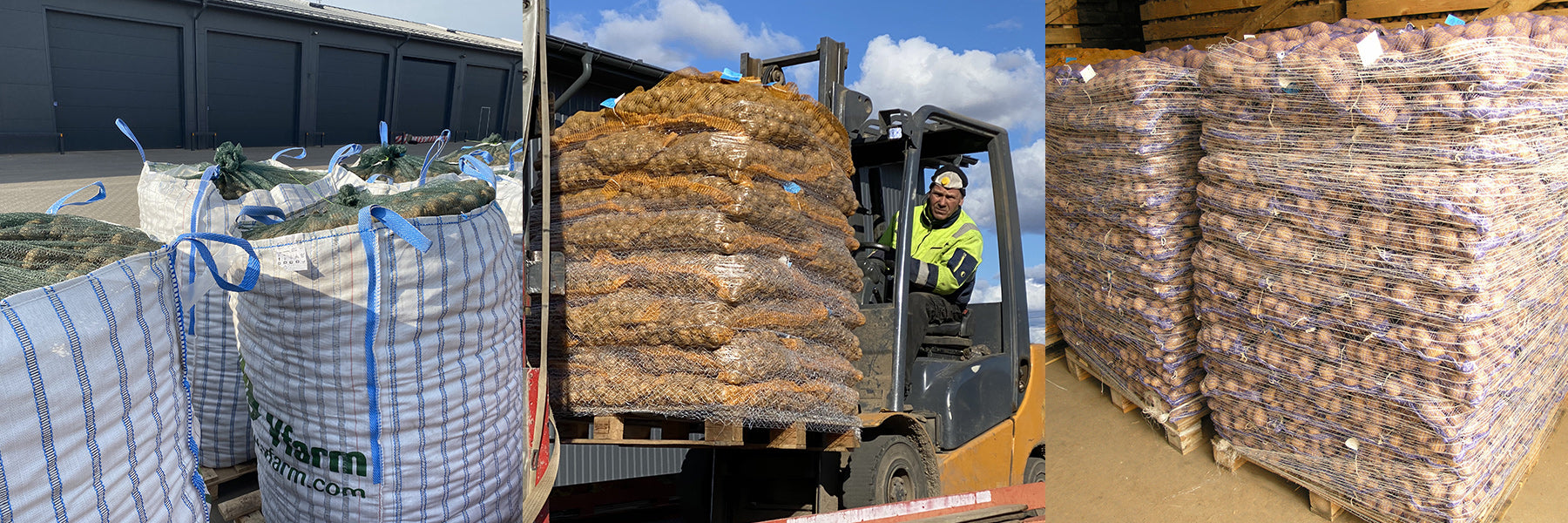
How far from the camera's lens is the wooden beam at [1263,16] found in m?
3.59

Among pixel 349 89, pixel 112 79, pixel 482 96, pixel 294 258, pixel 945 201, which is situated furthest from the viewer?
pixel 482 96

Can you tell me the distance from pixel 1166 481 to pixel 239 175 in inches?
133

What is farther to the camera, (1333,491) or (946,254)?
(946,254)

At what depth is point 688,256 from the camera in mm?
2396

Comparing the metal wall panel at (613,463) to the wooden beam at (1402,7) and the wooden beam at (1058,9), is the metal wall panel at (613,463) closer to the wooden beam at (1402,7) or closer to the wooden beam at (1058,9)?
the wooden beam at (1058,9)

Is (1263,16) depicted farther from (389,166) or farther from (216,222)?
(216,222)

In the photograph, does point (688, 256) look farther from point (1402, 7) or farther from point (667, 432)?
point (1402, 7)

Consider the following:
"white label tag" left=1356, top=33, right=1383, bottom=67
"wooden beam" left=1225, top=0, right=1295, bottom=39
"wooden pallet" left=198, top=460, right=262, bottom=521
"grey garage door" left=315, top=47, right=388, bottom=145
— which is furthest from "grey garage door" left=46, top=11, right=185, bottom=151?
"white label tag" left=1356, top=33, right=1383, bottom=67

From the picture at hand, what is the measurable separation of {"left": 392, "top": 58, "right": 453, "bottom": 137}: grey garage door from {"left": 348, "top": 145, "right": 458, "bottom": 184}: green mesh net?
42.3 ft

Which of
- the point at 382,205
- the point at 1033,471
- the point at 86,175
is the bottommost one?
the point at 1033,471

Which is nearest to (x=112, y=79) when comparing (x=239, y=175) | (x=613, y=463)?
(x=613, y=463)

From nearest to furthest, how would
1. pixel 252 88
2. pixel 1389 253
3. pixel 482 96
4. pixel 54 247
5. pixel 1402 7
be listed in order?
pixel 54 247, pixel 1389 253, pixel 1402 7, pixel 252 88, pixel 482 96

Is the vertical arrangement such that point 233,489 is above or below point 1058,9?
below

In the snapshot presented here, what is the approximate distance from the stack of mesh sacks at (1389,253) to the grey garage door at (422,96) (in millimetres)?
14615
